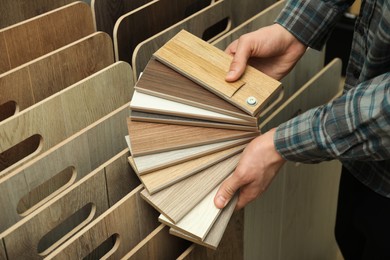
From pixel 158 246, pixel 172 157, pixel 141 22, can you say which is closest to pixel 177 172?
pixel 172 157

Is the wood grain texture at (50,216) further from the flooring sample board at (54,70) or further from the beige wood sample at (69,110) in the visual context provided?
the flooring sample board at (54,70)

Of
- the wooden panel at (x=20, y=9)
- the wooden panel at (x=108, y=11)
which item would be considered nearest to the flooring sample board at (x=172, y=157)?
the wooden panel at (x=108, y=11)

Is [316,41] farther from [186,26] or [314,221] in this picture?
[314,221]

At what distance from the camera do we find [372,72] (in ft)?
3.22

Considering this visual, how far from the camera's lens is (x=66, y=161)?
91 centimetres

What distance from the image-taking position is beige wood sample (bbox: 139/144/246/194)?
2.86ft

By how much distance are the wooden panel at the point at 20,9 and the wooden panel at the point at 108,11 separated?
17 cm

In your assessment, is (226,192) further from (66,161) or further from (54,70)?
(54,70)

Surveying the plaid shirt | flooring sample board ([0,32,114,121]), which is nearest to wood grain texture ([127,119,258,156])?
the plaid shirt

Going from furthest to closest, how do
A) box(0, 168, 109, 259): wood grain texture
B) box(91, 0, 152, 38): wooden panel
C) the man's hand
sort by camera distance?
box(91, 0, 152, 38): wooden panel < the man's hand < box(0, 168, 109, 259): wood grain texture

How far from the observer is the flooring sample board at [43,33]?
41.1 inches

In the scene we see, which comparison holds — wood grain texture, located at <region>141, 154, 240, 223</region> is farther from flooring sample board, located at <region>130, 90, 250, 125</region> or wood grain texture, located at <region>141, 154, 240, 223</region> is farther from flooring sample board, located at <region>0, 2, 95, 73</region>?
flooring sample board, located at <region>0, 2, 95, 73</region>

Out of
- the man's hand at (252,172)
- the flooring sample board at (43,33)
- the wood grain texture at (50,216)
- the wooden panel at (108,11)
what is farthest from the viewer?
the wooden panel at (108,11)

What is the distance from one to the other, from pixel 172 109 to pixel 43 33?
1.15 ft
